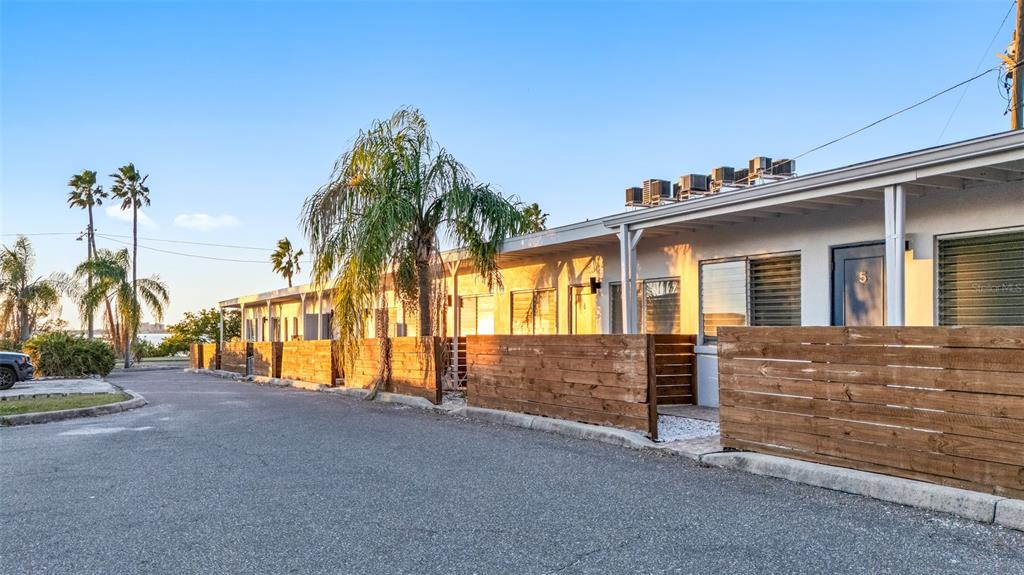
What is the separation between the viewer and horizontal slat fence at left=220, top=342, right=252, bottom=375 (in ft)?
89.1

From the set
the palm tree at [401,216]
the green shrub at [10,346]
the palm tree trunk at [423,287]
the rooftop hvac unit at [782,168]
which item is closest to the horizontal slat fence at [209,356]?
the green shrub at [10,346]

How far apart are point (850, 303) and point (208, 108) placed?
15.7 meters

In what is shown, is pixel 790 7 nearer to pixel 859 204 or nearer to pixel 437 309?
pixel 859 204

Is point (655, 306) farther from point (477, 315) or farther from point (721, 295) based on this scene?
point (477, 315)

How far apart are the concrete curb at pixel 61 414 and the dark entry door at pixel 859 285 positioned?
12.3 metres

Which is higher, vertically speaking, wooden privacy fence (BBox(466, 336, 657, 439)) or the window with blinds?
the window with blinds

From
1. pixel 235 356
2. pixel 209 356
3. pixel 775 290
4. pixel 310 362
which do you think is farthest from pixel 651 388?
pixel 209 356

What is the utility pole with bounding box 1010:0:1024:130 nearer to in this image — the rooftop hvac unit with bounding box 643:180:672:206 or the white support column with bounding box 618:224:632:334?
the rooftop hvac unit with bounding box 643:180:672:206

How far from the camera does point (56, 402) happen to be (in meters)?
14.5

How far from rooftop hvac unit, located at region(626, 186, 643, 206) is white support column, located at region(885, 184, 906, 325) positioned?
20.6ft

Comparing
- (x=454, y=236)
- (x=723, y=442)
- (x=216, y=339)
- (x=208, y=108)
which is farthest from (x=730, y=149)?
(x=216, y=339)

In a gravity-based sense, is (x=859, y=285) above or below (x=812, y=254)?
below

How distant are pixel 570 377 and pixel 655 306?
3.70 m

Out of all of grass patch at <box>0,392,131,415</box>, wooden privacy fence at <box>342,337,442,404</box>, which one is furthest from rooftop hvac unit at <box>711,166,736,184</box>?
grass patch at <box>0,392,131,415</box>
